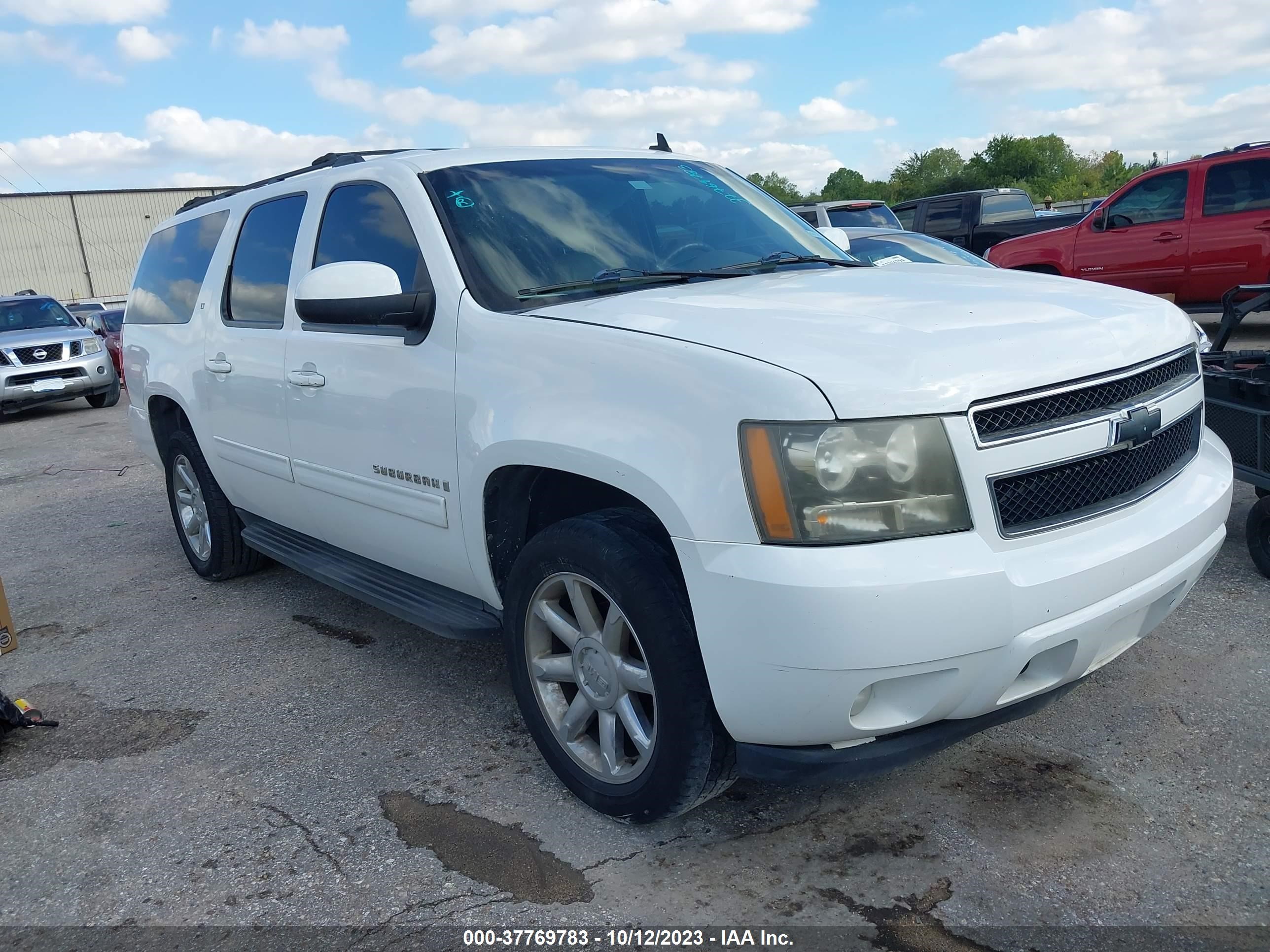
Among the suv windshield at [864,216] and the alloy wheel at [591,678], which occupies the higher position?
the suv windshield at [864,216]

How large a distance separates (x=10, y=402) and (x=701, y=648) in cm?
1451

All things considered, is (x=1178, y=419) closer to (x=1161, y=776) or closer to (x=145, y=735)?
(x=1161, y=776)

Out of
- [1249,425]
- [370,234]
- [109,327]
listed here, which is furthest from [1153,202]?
[109,327]

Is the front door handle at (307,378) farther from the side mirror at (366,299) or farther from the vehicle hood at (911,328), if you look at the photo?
the vehicle hood at (911,328)

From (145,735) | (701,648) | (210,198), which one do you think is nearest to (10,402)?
(210,198)

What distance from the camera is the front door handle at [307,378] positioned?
372cm

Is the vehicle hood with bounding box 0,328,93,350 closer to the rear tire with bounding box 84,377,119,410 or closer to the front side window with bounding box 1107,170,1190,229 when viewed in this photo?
the rear tire with bounding box 84,377,119,410

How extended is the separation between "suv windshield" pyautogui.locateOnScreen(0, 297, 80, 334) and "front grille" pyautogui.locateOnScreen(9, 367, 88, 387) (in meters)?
1.19

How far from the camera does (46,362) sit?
14.3 m

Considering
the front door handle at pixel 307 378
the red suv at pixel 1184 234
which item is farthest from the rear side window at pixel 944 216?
the front door handle at pixel 307 378

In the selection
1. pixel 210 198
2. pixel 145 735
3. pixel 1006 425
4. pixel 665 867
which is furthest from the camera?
pixel 210 198

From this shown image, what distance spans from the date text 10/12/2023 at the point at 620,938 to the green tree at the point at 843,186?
290 ft

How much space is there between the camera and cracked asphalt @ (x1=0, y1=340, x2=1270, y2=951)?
2.49m

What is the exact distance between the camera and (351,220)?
12.4 ft
